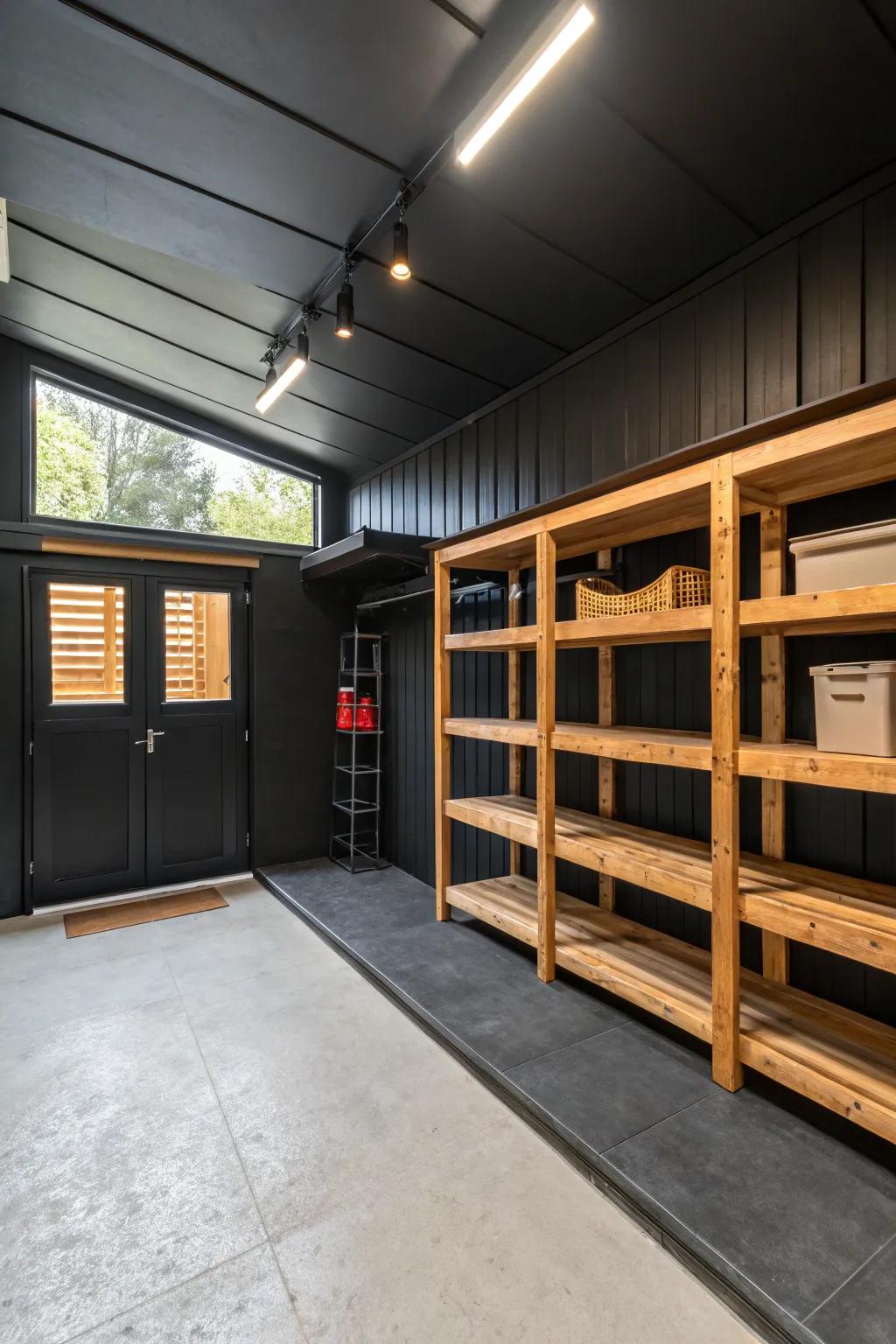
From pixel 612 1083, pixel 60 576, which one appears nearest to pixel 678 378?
pixel 612 1083

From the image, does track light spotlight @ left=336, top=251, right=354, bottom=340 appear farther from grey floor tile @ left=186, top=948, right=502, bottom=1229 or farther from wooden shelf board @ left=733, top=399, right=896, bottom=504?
grey floor tile @ left=186, top=948, right=502, bottom=1229

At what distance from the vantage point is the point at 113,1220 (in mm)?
1798

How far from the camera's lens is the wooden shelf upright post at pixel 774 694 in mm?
2385

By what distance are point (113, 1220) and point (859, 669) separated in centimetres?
259

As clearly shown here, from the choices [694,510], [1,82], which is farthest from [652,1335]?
[1,82]

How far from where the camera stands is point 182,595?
4.68 meters

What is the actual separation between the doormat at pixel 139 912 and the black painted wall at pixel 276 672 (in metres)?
0.45

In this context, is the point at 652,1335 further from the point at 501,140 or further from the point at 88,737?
the point at 88,737

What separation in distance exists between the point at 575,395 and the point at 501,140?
1190 mm

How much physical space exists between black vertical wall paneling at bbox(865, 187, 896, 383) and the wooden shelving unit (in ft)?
1.16

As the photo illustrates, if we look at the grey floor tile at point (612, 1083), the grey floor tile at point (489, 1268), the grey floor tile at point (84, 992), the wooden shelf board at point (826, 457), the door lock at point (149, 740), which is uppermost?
the wooden shelf board at point (826, 457)

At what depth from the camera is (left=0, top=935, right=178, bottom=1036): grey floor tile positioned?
2.90 m

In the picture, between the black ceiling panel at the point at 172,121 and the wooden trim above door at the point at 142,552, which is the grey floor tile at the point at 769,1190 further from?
the wooden trim above door at the point at 142,552

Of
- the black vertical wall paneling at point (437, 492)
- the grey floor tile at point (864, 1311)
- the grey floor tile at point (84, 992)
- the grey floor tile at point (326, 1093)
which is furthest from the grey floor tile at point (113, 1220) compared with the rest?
the black vertical wall paneling at point (437, 492)
